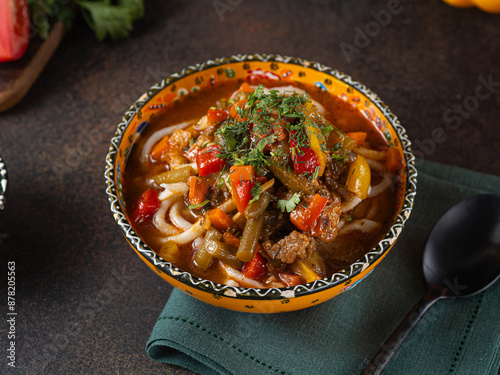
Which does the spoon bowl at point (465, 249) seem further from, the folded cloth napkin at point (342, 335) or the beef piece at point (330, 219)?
the beef piece at point (330, 219)

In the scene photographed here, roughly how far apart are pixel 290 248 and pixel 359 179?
81 cm

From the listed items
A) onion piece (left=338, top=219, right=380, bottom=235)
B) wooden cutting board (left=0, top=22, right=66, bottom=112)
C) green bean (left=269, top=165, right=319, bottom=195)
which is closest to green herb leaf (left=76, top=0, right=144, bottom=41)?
wooden cutting board (left=0, top=22, right=66, bottom=112)

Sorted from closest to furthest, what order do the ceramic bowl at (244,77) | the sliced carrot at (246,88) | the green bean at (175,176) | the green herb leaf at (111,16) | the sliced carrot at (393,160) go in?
the ceramic bowl at (244,77)
the green bean at (175,176)
the sliced carrot at (393,160)
the sliced carrot at (246,88)
the green herb leaf at (111,16)

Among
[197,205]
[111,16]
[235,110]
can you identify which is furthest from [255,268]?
[111,16]

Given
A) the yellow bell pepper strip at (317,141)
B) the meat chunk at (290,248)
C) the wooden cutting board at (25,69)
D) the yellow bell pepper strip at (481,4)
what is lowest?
the wooden cutting board at (25,69)

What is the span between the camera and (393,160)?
4.04 m

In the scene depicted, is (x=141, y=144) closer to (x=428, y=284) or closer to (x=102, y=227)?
(x=102, y=227)

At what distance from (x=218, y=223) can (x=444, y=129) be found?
2891 mm

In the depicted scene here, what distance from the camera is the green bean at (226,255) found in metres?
3.51

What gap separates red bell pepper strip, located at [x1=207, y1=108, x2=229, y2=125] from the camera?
13.1 feet

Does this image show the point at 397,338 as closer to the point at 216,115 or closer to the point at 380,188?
the point at 380,188

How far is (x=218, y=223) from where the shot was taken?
12.2 ft

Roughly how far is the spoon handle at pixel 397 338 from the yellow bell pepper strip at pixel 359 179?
918 mm

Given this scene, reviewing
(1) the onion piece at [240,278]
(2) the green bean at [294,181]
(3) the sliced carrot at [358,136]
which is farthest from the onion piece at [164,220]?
(3) the sliced carrot at [358,136]
